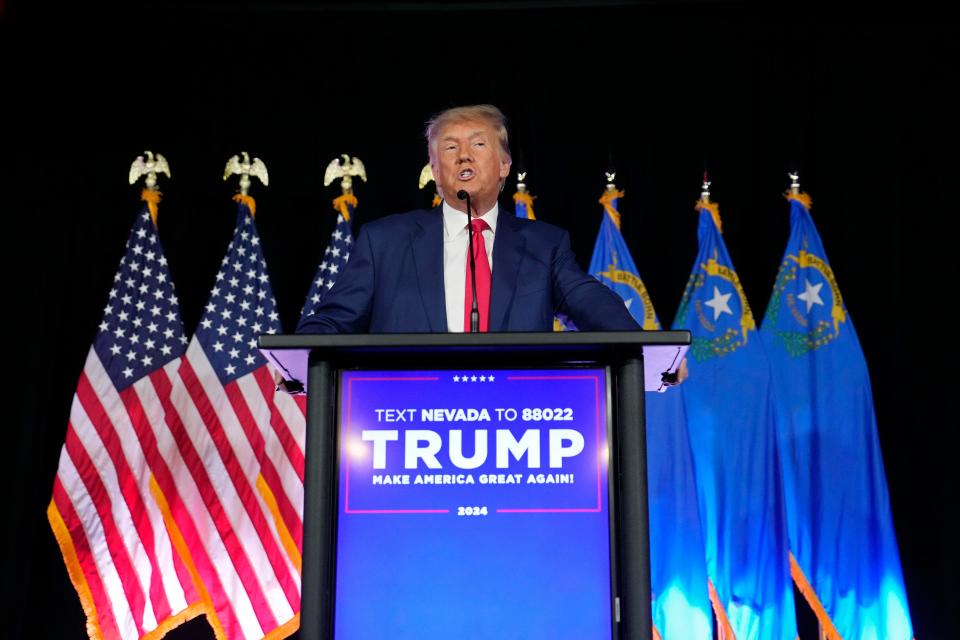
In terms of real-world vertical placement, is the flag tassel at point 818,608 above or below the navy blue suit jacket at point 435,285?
below

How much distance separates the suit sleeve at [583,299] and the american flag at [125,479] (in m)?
2.83

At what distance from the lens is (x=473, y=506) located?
1472mm

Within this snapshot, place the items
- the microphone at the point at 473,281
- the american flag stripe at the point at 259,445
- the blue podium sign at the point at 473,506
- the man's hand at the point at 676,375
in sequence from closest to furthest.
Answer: the blue podium sign at the point at 473,506
the man's hand at the point at 676,375
the microphone at the point at 473,281
the american flag stripe at the point at 259,445

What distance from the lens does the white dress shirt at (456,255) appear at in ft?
6.46

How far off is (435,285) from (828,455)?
291 centimetres

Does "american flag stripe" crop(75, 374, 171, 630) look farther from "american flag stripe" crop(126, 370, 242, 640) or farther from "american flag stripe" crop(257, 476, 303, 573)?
"american flag stripe" crop(257, 476, 303, 573)

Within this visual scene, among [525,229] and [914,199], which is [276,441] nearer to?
[525,229]

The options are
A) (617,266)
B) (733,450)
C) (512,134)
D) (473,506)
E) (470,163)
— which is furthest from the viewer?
(512,134)

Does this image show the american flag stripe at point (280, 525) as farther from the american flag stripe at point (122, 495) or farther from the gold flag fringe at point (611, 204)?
the gold flag fringe at point (611, 204)

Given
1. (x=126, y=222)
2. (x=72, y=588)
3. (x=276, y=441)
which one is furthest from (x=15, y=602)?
(x=126, y=222)

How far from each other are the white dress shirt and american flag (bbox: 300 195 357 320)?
8.11 ft

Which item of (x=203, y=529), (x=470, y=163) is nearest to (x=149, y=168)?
(x=203, y=529)

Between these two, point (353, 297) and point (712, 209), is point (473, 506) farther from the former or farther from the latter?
A: point (712, 209)

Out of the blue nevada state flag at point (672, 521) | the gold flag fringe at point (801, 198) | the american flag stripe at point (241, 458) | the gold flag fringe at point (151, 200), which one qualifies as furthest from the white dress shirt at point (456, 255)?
the gold flag fringe at point (151, 200)
